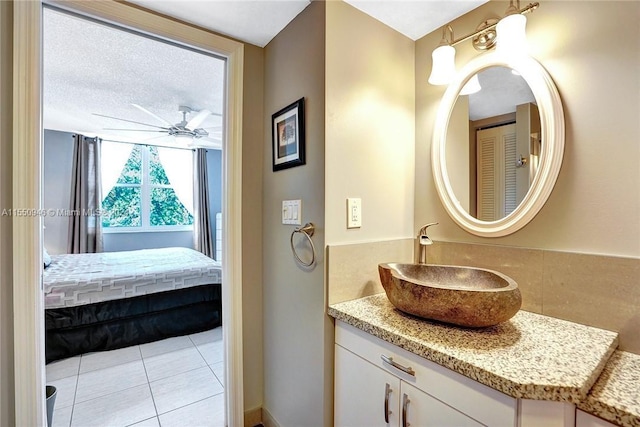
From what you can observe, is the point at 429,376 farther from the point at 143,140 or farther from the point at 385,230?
the point at 143,140

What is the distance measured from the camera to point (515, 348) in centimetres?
84

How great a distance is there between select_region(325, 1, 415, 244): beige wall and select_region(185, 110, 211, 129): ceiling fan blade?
2.03 m

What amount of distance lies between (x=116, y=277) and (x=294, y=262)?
2.17m

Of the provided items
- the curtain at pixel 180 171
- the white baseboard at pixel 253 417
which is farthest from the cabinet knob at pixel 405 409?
the curtain at pixel 180 171

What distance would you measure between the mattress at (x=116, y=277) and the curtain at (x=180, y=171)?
6.31 ft

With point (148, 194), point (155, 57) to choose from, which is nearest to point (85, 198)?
point (148, 194)

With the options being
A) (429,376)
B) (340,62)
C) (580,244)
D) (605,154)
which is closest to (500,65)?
(605,154)

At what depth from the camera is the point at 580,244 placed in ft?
3.42

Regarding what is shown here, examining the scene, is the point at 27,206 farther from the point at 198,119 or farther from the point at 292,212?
the point at 198,119

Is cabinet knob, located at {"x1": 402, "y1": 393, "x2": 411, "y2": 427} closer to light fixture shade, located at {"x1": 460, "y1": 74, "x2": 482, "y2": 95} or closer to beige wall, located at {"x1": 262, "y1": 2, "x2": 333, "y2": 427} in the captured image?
beige wall, located at {"x1": 262, "y1": 2, "x2": 333, "y2": 427}

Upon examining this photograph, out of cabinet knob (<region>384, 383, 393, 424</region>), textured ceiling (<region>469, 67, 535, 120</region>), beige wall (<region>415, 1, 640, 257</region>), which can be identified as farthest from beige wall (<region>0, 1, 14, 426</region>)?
beige wall (<region>415, 1, 640, 257</region>)

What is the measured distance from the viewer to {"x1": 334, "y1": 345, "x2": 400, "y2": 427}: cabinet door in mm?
988

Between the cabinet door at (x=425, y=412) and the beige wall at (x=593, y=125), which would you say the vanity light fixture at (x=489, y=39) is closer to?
the beige wall at (x=593, y=125)

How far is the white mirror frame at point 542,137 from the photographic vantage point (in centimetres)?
110
